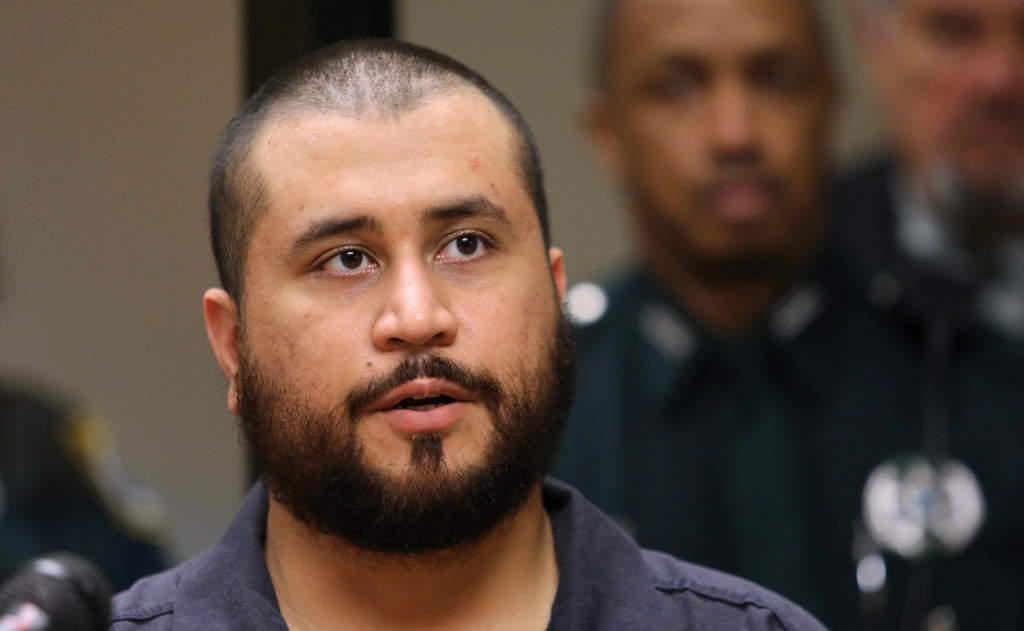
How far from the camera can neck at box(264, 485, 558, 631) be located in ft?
5.93

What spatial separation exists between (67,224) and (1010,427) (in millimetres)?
2267

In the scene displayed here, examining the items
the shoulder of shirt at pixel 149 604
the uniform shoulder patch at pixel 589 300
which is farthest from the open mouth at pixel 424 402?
the uniform shoulder patch at pixel 589 300

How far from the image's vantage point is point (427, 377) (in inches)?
66.7

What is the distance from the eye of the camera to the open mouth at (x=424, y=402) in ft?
5.62

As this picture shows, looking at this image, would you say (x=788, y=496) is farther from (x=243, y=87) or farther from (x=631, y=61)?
(x=243, y=87)

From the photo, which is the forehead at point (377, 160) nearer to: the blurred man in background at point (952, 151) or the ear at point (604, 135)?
the ear at point (604, 135)

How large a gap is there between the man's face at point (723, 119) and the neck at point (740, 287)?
0.02m

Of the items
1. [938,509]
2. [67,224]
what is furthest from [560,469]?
[67,224]

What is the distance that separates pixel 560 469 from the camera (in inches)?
107

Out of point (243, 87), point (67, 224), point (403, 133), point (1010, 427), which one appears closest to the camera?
point (403, 133)

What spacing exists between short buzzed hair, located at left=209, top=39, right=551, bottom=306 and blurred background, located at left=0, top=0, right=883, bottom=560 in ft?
2.68

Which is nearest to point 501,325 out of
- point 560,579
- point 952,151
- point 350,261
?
point 350,261

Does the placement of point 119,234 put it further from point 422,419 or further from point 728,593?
point 728,593

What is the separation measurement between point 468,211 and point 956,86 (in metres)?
1.38
